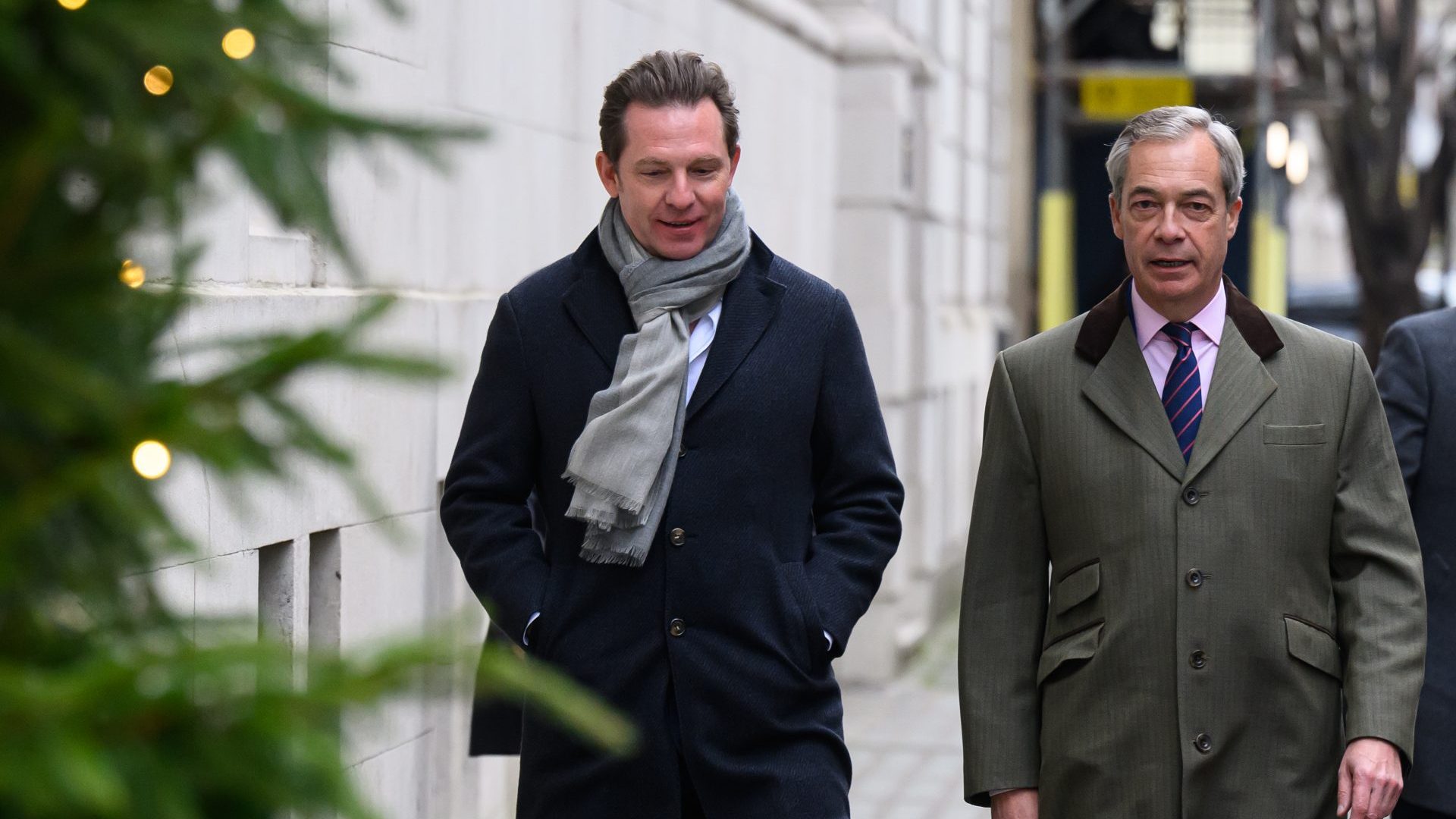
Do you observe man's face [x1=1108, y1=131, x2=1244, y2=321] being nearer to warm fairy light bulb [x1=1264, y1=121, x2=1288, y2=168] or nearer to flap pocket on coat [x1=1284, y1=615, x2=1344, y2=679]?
flap pocket on coat [x1=1284, y1=615, x2=1344, y2=679]

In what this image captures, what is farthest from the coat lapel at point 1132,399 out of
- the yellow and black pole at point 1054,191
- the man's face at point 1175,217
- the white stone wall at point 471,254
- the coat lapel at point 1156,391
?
the yellow and black pole at point 1054,191

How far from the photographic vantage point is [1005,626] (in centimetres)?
371

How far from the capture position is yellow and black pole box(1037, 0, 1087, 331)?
17922 mm

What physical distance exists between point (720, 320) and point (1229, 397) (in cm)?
89

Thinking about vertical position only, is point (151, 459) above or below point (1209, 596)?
above

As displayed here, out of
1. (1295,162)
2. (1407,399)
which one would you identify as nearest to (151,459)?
(1407,399)

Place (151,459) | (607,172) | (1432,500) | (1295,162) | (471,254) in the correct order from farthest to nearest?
(1295,162) → (471,254) → (1432,500) → (607,172) → (151,459)

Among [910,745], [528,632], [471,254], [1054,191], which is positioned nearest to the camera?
[528,632]

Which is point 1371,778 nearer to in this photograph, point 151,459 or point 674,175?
point 674,175

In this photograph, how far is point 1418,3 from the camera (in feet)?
70.7

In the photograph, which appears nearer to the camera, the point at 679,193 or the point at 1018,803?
the point at 679,193

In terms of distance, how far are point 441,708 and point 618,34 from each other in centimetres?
265

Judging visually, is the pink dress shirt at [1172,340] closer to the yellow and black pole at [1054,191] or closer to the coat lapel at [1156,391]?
the coat lapel at [1156,391]

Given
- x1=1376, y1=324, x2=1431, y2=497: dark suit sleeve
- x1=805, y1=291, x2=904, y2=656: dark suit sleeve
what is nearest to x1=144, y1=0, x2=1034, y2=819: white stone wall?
x1=805, y1=291, x2=904, y2=656: dark suit sleeve
